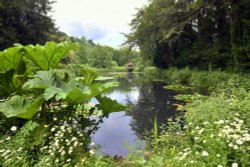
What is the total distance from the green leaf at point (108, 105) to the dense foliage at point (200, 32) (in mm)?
13594

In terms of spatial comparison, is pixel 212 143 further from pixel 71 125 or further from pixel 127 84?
pixel 127 84

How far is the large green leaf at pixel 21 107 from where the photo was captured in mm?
3900

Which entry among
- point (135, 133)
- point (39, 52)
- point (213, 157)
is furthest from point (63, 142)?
point (135, 133)

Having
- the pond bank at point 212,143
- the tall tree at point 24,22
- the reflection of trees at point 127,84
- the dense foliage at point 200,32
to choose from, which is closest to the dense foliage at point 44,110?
the pond bank at point 212,143

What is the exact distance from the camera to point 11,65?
15.4 feet

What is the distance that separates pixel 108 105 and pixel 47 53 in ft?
4.01

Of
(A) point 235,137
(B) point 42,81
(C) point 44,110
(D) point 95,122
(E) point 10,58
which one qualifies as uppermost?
(E) point 10,58

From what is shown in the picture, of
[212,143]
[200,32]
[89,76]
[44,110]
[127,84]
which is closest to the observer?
[212,143]

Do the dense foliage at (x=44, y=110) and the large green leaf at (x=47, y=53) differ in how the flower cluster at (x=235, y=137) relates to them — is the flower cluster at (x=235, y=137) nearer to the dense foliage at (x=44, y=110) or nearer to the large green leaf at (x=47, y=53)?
the dense foliage at (x=44, y=110)

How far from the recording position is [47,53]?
454 cm

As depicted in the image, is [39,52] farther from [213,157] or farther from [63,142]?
[213,157]

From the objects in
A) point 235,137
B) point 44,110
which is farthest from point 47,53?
point 235,137

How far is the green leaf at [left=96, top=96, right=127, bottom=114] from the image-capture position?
14.6 feet

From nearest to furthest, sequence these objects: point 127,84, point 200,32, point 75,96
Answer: point 75,96 < point 200,32 < point 127,84
